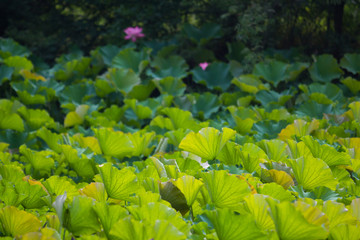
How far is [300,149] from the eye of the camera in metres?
1.47

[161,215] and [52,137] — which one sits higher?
[161,215]

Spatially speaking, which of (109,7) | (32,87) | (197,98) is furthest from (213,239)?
(109,7)

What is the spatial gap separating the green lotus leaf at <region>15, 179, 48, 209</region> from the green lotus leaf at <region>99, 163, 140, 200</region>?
199 millimetres

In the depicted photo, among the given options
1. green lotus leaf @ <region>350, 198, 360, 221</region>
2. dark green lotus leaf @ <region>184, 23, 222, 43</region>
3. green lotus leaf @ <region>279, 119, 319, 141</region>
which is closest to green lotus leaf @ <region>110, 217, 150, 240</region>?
green lotus leaf @ <region>350, 198, 360, 221</region>

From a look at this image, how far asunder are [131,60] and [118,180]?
3.05 m

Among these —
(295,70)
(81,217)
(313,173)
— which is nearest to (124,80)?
(295,70)

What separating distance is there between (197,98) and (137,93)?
0.52 m

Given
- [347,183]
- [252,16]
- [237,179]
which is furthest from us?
[252,16]

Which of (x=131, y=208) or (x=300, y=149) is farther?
(x=300, y=149)

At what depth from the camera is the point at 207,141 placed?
1.39m

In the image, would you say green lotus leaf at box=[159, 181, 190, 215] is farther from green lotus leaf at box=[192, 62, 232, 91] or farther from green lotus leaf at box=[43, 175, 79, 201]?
green lotus leaf at box=[192, 62, 232, 91]

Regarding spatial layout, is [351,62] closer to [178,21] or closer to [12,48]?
[178,21]

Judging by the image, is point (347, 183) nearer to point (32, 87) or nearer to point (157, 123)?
point (157, 123)

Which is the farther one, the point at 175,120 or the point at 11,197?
the point at 175,120
